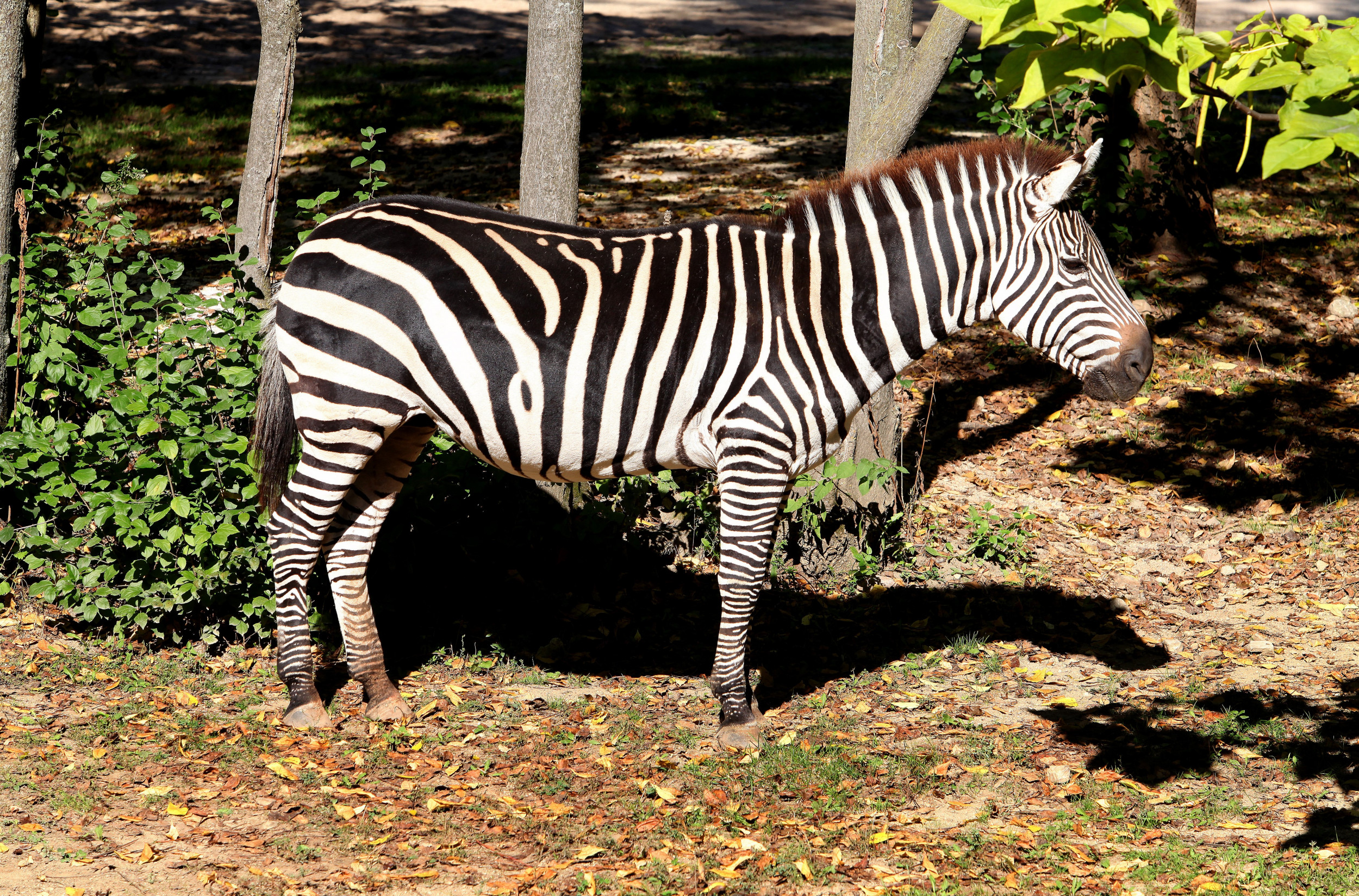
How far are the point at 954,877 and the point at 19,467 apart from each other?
4.87m

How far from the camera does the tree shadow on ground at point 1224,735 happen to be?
16.5 feet

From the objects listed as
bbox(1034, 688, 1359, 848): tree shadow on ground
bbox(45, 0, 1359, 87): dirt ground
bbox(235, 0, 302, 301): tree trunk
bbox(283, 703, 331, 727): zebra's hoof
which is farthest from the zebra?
bbox(45, 0, 1359, 87): dirt ground

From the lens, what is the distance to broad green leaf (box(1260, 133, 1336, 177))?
235 cm

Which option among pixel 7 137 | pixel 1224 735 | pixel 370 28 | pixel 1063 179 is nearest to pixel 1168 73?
pixel 1063 179

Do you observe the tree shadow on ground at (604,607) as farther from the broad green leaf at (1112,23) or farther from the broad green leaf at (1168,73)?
the broad green leaf at (1112,23)

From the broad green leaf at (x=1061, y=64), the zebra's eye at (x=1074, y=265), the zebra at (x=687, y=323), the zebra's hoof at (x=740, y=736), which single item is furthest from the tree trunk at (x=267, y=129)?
the broad green leaf at (x=1061, y=64)

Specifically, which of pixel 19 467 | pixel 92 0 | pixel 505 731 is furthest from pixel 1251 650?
pixel 92 0

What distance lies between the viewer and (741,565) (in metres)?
5.14

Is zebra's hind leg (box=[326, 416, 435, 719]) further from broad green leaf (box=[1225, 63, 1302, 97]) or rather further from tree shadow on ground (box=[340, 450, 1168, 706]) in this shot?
broad green leaf (box=[1225, 63, 1302, 97])

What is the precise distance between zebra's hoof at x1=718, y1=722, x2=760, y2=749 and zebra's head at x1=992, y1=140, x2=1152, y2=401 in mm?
2276

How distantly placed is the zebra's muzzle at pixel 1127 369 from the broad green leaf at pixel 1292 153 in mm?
2500

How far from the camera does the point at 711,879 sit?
421 centimetres

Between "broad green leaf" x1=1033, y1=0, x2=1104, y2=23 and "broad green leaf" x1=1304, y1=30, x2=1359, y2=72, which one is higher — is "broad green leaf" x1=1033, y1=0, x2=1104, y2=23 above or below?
above

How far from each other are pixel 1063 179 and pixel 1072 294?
515mm
